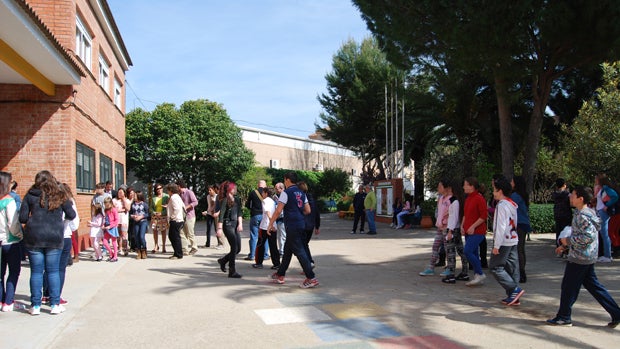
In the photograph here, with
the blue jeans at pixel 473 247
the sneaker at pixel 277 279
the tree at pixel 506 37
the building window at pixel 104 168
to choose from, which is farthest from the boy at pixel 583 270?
the building window at pixel 104 168

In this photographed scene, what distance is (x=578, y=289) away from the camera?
5.51 meters

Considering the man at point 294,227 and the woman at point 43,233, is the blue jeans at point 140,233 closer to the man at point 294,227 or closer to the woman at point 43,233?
the man at point 294,227

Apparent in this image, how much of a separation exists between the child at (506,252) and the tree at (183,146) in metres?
22.3

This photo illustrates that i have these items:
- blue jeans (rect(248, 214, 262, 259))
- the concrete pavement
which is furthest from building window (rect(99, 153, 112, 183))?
blue jeans (rect(248, 214, 262, 259))

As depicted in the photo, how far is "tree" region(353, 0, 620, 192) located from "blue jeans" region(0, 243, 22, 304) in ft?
35.2

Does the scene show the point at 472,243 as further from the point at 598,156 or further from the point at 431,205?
the point at 431,205

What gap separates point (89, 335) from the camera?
5.31 metres

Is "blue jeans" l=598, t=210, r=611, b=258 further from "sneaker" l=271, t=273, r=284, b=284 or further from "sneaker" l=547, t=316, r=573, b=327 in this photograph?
"sneaker" l=271, t=273, r=284, b=284

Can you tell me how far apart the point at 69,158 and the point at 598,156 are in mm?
14906

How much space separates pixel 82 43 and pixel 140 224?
19.4ft

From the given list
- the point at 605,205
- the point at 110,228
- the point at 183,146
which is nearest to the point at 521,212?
the point at 605,205

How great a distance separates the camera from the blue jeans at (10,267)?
609 centimetres

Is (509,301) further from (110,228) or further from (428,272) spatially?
(110,228)

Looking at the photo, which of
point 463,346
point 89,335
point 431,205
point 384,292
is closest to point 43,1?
point 89,335
